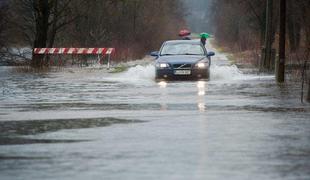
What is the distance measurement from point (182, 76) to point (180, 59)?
0.60m

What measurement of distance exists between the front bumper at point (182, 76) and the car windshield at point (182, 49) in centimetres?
126

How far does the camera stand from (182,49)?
29.9 m

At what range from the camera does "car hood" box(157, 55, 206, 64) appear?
2827cm

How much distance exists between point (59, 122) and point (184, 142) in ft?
11.7

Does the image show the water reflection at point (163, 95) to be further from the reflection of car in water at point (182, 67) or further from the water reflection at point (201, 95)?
the reflection of car in water at point (182, 67)

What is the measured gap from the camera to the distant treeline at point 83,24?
4278 centimetres

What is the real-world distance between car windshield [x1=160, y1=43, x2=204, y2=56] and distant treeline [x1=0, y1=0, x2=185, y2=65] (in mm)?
13214

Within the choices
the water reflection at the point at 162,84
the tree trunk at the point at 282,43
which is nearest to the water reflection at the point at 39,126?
the water reflection at the point at 162,84

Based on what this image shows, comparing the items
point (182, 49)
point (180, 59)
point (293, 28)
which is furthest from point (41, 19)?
point (293, 28)

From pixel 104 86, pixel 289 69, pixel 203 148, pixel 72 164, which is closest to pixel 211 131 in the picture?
pixel 203 148

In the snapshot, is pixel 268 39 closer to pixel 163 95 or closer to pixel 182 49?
pixel 182 49

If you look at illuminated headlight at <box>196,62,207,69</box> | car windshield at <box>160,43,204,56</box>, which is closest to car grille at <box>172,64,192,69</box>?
illuminated headlight at <box>196,62,207,69</box>

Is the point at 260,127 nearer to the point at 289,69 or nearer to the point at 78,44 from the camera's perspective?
the point at 289,69

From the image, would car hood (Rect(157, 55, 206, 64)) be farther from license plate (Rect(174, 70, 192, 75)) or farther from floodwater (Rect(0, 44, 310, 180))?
floodwater (Rect(0, 44, 310, 180))
